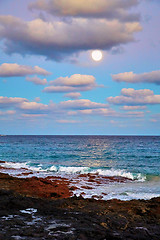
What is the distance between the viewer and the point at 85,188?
1733 cm

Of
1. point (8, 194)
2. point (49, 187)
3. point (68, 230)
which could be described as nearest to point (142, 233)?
point (68, 230)

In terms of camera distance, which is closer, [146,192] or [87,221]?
[87,221]

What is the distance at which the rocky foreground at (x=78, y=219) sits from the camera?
6566 millimetres

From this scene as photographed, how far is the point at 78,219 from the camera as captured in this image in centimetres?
802

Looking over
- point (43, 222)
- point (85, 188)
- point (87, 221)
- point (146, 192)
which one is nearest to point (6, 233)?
point (43, 222)

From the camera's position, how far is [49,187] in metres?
16.0

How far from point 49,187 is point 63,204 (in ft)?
20.0

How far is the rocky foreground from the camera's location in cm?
657

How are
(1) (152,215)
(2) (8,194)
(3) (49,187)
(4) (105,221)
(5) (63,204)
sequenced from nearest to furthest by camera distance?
1. (4) (105,221)
2. (1) (152,215)
3. (5) (63,204)
4. (2) (8,194)
5. (3) (49,187)

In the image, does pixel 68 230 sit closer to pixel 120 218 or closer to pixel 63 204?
pixel 120 218

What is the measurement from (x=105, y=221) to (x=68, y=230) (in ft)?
5.48

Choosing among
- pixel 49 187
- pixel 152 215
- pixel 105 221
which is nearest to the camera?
pixel 105 221

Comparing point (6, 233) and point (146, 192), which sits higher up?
point (6, 233)

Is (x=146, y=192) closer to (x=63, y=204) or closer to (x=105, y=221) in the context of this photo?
(x=63, y=204)
